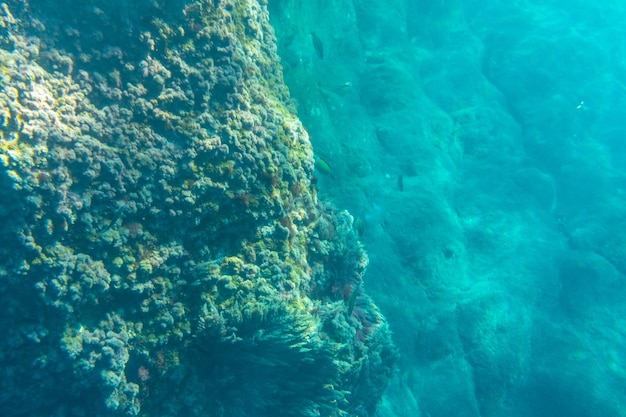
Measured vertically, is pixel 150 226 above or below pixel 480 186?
below

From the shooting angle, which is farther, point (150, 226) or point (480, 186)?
point (480, 186)

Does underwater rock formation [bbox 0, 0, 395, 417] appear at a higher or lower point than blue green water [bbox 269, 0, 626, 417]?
lower

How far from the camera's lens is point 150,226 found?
3346 mm

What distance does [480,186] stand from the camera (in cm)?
1197

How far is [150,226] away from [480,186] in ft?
36.4

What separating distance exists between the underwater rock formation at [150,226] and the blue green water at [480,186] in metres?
4.30

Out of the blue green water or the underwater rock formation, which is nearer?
the underwater rock formation

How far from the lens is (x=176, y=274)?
3.49 meters

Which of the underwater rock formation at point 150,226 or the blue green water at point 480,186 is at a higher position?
the blue green water at point 480,186

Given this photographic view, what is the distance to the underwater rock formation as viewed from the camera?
2.82m

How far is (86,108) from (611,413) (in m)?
11.5

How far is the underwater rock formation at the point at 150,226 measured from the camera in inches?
111

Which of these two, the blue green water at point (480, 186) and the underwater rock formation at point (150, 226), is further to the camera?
the blue green water at point (480, 186)

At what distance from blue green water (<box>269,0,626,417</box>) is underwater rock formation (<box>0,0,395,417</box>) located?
4301mm
